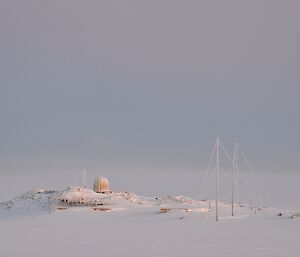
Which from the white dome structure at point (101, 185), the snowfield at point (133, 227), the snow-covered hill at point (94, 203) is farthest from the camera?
the white dome structure at point (101, 185)

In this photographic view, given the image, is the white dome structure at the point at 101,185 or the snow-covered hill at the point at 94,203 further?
the white dome structure at the point at 101,185

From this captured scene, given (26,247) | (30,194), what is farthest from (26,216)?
(26,247)

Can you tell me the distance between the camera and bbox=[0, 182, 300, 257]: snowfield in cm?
4171

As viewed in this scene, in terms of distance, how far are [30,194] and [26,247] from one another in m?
100

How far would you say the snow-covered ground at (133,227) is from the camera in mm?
41750

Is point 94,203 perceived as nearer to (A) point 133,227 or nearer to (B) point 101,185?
(B) point 101,185

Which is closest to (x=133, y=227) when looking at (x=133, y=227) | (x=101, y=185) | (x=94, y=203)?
(x=133, y=227)

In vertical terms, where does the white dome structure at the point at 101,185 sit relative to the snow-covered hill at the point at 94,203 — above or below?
above

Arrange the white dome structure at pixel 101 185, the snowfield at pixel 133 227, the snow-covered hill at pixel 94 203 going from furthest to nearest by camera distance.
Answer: the white dome structure at pixel 101 185 → the snow-covered hill at pixel 94 203 → the snowfield at pixel 133 227

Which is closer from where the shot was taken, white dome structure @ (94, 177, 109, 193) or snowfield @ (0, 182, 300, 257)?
snowfield @ (0, 182, 300, 257)

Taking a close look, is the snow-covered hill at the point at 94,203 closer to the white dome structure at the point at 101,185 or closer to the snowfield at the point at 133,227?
the snowfield at the point at 133,227

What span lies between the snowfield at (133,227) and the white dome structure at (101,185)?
6036 mm

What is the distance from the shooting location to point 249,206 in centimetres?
13425

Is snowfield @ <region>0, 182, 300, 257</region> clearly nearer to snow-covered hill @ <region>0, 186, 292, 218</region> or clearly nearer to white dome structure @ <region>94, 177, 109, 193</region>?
snow-covered hill @ <region>0, 186, 292, 218</region>
